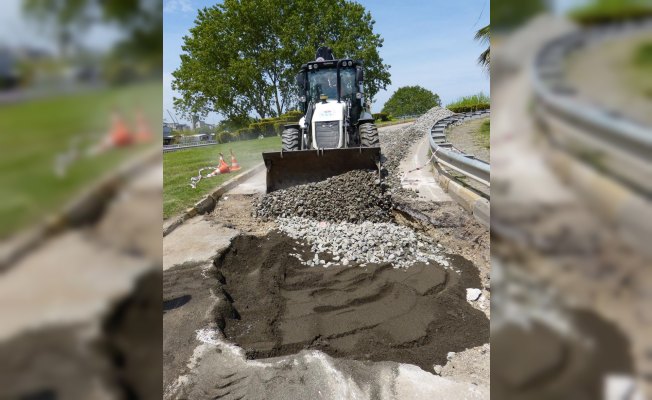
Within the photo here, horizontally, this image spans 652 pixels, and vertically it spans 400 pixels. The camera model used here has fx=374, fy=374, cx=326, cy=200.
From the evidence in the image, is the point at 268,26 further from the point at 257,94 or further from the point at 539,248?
the point at 539,248

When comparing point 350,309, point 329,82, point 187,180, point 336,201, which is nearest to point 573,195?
point 350,309

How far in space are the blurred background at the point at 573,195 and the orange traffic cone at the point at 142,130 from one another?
600 mm

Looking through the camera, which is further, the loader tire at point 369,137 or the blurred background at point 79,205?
the loader tire at point 369,137

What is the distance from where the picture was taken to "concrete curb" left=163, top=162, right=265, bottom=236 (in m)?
6.32

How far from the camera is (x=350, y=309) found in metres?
3.82

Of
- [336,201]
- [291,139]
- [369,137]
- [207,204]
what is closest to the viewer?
[336,201]

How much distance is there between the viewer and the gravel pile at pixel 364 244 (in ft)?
16.3

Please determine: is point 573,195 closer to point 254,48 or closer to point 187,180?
point 187,180

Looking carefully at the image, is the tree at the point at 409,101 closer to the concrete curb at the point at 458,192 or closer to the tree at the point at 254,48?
the tree at the point at 254,48

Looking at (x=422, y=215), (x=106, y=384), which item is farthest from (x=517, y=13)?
(x=422, y=215)

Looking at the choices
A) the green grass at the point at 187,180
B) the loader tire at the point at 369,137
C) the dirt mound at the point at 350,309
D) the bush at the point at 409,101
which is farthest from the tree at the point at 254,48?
the bush at the point at 409,101

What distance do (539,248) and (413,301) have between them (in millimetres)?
3571

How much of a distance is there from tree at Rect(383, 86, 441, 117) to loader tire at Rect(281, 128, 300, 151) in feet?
223

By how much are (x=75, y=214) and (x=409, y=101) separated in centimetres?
8203
